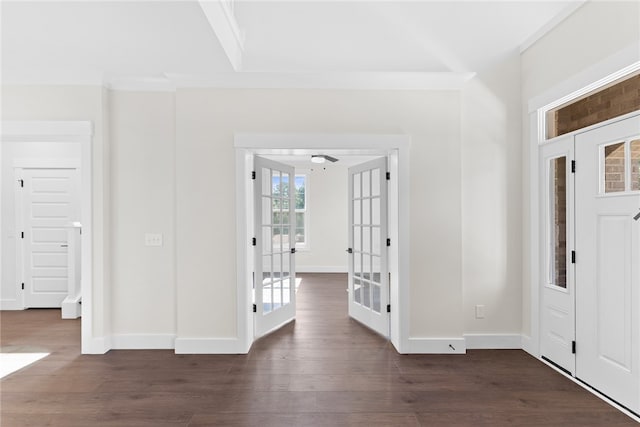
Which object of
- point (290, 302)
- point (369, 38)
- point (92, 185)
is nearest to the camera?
point (369, 38)

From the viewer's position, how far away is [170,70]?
3199 mm

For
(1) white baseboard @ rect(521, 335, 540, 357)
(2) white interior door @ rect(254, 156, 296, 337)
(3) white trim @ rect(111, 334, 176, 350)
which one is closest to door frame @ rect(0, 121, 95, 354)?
(3) white trim @ rect(111, 334, 176, 350)

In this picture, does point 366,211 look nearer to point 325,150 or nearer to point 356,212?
point 356,212

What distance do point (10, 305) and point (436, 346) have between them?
225 inches

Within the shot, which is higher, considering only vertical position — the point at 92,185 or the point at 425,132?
the point at 425,132

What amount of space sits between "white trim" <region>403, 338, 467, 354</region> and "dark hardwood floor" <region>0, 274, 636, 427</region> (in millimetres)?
81

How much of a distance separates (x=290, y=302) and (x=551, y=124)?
3.37 meters

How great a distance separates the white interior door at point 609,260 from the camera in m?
2.34

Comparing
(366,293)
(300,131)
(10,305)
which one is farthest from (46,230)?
(366,293)

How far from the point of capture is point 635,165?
7.68 ft

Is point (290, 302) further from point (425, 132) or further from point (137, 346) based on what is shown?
point (425, 132)

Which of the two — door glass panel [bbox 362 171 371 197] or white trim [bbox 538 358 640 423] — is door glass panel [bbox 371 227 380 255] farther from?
white trim [bbox 538 358 640 423]

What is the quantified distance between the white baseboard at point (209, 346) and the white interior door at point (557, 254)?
277 centimetres

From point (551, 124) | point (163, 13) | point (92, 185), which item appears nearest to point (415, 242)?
point (551, 124)
